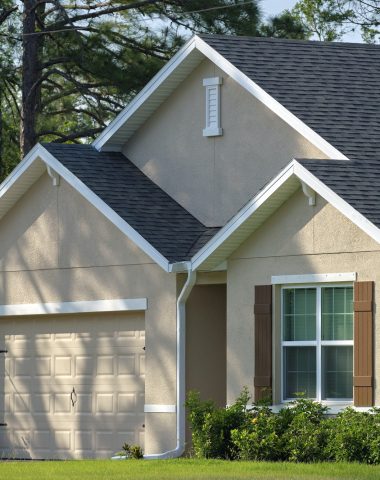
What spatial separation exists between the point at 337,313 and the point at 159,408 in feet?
11.8

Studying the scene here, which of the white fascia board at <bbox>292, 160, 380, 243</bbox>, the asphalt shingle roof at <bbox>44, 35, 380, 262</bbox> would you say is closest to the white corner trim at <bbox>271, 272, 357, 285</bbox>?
the white fascia board at <bbox>292, 160, 380, 243</bbox>

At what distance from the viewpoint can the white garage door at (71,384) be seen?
22.0m

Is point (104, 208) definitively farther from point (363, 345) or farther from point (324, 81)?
point (363, 345)

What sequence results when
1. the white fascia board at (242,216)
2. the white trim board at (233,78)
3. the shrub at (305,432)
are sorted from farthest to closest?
Result: the white trim board at (233,78)
the white fascia board at (242,216)
the shrub at (305,432)

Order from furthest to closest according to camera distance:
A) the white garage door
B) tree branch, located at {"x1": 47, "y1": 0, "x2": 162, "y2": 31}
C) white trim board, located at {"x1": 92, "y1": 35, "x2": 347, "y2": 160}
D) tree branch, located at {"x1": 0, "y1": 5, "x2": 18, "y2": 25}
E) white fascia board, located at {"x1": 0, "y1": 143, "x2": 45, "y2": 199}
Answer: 1. tree branch, located at {"x1": 0, "y1": 5, "x2": 18, "y2": 25}
2. tree branch, located at {"x1": 47, "y1": 0, "x2": 162, "y2": 31}
3. white fascia board, located at {"x1": 0, "y1": 143, "x2": 45, "y2": 199}
4. the white garage door
5. white trim board, located at {"x1": 92, "y1": 35, "x2": 347, "y2": 160}

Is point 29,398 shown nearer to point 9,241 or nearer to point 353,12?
point 9,241

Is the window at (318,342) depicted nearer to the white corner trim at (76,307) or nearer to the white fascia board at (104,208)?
the white fascia board at (104,208)

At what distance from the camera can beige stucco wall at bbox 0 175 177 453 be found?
69.7 ft

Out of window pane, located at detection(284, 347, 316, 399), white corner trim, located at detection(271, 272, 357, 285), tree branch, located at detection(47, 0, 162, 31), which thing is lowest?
window pane, located at detection(284, 347, 316, 399)

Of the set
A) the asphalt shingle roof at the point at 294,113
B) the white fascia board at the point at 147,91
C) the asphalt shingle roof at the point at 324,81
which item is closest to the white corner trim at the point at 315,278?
the asphalt shingle roof at the point at 294,113

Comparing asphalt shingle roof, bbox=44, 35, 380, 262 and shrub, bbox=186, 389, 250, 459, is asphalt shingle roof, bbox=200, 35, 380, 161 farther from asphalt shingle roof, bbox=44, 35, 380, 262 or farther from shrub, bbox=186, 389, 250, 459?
shrub, bbox=186, 389, 250, 459

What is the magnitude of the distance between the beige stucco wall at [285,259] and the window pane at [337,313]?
0.32 m

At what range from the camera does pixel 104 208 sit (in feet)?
71.9

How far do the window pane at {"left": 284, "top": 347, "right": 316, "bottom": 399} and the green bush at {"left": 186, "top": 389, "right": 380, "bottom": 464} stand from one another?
1.09 feet
